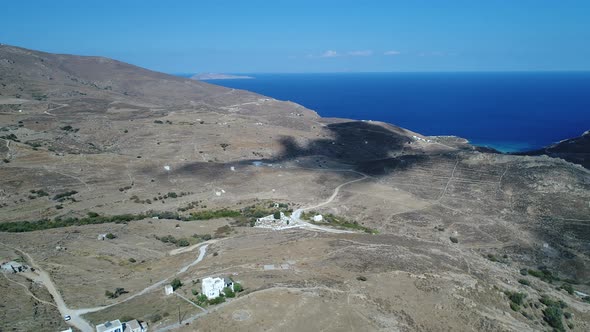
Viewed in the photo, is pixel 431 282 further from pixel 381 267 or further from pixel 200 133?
pixel 200 133

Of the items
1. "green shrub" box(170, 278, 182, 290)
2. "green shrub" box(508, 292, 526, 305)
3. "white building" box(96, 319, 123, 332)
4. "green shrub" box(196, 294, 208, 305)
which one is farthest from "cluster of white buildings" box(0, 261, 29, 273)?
"green shrub" box(508, 292, 526, 305)

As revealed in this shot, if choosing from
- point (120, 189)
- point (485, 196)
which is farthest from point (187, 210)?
point (485, 196)

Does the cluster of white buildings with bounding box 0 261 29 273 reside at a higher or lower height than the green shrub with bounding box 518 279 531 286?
higher

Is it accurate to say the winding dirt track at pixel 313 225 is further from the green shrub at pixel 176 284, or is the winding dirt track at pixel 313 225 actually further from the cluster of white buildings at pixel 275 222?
the green shrub at pixel 176 284

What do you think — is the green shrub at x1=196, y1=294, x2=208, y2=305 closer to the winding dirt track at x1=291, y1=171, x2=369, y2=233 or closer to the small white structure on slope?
the small white structure on slope

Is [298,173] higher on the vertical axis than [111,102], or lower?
lower

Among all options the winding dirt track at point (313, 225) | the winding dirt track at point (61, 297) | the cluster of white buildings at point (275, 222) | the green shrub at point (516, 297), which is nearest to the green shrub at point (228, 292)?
the winding dirt track at point (61, 297)
